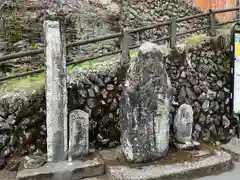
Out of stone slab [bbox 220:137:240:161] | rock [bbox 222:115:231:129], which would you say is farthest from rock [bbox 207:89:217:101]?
stone slab [bbox 220:137:240:161]

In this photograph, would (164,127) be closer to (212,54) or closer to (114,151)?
(114,151)

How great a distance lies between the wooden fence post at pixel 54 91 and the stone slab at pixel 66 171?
168 mm

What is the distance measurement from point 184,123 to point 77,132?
183cm

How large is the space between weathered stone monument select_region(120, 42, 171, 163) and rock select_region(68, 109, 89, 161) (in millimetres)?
566

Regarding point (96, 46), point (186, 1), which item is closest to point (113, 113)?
point (96, 46)

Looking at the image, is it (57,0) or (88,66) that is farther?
(57,0)

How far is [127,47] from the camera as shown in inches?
215

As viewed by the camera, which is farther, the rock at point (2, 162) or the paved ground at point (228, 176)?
the rock at point (2, 162)

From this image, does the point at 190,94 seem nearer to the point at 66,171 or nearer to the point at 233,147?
the point at 233,147

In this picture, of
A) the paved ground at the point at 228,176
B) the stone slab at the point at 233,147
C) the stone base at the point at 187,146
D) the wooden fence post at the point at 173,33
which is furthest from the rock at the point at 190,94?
the paved ground at the point at 228,176

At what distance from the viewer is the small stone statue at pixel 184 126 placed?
4.74 metres

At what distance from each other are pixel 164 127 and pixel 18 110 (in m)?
2.32

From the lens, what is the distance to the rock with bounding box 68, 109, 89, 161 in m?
4.09

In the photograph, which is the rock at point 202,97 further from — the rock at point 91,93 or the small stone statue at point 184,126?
the rock at point 91,93
